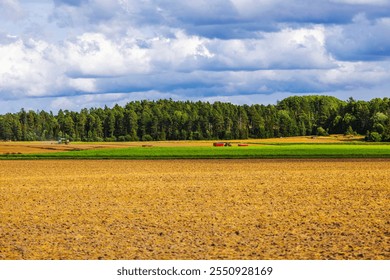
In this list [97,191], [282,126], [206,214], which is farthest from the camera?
[282,126]

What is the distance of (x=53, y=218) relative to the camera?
1016 inches

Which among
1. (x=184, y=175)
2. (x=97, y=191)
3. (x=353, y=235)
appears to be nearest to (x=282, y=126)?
(x=184, y=175)

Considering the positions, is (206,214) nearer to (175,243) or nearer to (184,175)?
(175,243)

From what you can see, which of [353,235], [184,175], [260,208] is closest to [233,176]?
[184,175]

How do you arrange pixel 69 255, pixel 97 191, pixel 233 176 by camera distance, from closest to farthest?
pixel 69 255, pixel 97 191, pixel 233 176

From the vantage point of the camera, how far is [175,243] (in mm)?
20391

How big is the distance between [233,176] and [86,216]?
20652 millimetres

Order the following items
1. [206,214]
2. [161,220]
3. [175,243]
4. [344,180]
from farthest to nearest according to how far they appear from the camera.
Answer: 1. [344,180]
2. [206,214]
3. [161,220]
4. [175,243]

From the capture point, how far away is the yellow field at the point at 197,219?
19.3 metres

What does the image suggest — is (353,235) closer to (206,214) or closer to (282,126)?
(206,214)

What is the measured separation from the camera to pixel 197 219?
82.4 feet

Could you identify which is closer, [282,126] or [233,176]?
[233,176]

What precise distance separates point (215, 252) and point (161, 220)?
6.19 metres

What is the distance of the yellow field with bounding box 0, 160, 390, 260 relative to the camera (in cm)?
1931
